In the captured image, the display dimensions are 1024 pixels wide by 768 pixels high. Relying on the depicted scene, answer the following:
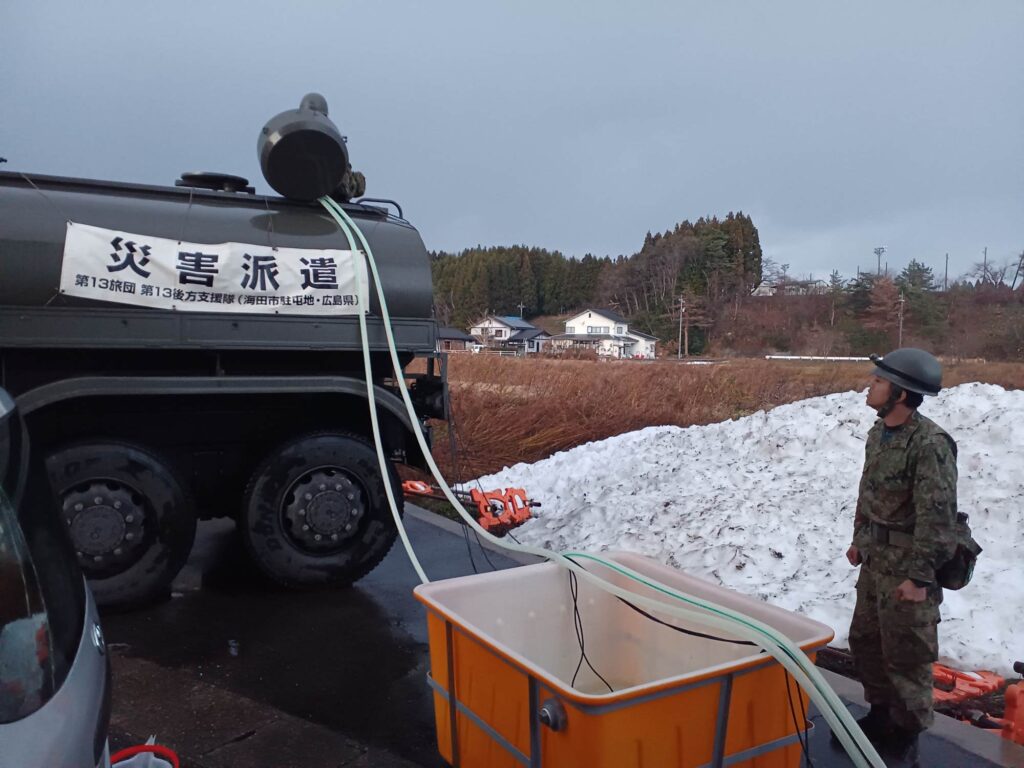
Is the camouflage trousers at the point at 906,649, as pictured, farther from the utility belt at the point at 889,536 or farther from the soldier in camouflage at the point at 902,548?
the utility belt at the point at 889,536

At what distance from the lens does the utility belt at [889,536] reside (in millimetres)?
3381

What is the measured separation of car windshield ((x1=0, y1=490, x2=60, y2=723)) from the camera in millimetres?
1446

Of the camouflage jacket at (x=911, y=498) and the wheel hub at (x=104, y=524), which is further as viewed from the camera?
the wheel hub at (x=104, y=524)

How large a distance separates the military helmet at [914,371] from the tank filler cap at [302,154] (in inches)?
148

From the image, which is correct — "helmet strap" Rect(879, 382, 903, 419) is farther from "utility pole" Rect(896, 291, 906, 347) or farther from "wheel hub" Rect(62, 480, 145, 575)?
"utility pole" Rect(896, 291, 906, 347)

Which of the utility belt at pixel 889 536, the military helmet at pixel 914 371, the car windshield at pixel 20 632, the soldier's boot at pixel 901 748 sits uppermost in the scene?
the military helmet at pixel 914 371

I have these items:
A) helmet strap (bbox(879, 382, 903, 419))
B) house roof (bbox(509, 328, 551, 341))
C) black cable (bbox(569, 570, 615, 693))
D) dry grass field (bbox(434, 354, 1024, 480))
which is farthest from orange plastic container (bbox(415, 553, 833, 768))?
house roof (bbox(509, 328, 551, 341))

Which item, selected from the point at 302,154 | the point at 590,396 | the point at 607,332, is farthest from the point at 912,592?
→ the point at 607,332

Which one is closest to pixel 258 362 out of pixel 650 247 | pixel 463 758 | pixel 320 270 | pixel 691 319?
pixel 320 270

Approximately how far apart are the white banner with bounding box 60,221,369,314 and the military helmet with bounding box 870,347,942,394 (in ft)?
10.6

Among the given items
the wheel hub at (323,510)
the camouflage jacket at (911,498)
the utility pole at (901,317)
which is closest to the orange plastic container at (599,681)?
the camouflage jacket at (911,498)

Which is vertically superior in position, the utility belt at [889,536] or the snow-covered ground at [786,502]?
the utility belt at [889,536]

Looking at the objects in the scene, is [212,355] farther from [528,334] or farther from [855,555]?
[528,334]

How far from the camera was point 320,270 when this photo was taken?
5152mm
